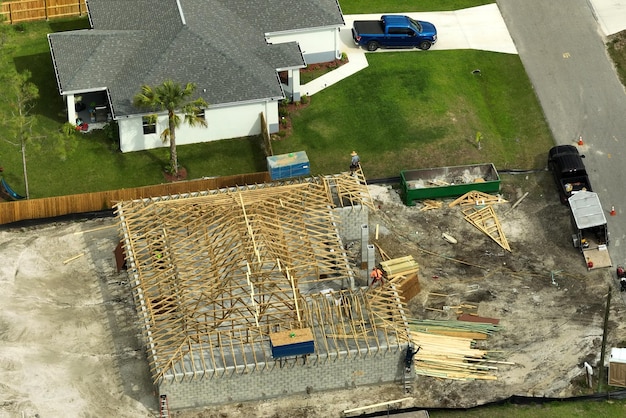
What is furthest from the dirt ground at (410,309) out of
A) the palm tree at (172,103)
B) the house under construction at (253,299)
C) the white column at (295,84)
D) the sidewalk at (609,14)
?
the sidewalk at (609,14)

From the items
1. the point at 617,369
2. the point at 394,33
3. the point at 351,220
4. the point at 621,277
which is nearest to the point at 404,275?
the point at 351,220

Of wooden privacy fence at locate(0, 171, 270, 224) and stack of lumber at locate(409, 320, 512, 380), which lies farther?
wooden privacy fence at locate(0, 171, 270, 224)

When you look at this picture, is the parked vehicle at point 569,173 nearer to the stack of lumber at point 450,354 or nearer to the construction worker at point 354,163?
the construction worker at point 354,163

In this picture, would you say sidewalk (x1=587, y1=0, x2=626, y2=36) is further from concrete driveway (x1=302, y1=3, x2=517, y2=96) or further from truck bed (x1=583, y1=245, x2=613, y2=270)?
truck bed (x1=583, y1=245, x2=613, y2=270)

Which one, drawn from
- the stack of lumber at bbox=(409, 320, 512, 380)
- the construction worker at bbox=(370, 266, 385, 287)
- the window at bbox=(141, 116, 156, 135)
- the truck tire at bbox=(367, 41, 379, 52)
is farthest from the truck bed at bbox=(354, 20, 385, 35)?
the stack of lumber at bbox=(409, 320, 512, 380)

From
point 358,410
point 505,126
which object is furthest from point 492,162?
point 358,410

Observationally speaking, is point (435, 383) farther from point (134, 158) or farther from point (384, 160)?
point (134, 158)

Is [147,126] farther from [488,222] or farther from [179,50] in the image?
[488,222]
